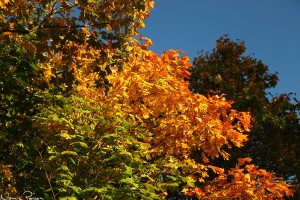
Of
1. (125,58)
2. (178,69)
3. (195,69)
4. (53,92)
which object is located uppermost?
(195,69)

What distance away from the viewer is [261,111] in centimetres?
1761

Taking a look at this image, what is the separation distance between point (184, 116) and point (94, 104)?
7.53 ft

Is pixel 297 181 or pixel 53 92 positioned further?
pixel 297 181

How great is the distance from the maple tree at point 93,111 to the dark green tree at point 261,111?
300 inches

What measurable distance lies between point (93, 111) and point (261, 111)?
37.4ft

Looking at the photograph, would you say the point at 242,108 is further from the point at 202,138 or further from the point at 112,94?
the point at 112,94

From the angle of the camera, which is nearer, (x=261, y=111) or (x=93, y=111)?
(x=93, y=111)

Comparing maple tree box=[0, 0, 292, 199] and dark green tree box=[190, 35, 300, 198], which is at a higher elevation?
dark green tree box=[190, 35, 300, 198]

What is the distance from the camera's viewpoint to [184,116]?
911 cm

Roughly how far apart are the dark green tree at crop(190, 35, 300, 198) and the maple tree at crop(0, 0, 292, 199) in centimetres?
763

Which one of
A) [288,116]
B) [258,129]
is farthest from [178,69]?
[288,116]

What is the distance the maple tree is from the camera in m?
7.30

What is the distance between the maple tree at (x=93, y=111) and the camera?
7297mm

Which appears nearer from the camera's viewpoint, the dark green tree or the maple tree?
the maple tree
